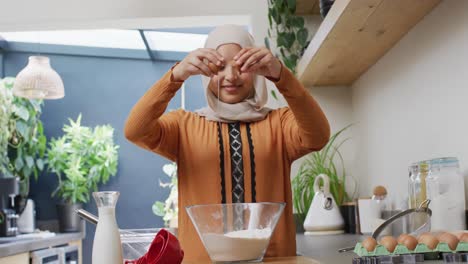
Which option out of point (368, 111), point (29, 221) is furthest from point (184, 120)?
point (29, 221)

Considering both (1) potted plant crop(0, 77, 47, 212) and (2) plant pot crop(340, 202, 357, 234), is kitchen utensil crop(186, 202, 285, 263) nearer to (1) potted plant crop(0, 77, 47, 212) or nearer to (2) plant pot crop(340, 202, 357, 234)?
(2) plant pot crop(340, 202, 357, 234)

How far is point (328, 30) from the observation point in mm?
1931

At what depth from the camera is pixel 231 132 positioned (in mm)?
1614

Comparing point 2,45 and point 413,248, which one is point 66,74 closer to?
point 2,45

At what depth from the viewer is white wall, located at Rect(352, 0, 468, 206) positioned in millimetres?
1604

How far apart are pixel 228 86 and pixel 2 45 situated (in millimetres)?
4696

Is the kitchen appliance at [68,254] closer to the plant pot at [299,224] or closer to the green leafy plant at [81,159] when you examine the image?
the green leafy plant at [81,159]

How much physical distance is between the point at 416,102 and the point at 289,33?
93cm

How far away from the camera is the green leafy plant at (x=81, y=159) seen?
17.2ft

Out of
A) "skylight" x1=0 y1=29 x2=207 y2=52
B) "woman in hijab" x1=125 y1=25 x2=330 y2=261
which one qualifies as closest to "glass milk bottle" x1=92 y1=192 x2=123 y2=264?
"woman in hijab" x1=125 y1=25 x2=330 y2=261

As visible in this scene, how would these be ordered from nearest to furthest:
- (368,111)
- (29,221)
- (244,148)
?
(244,148) < (368,111) < (29,221)

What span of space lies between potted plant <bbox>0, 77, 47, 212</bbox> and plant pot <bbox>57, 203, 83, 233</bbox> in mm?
406

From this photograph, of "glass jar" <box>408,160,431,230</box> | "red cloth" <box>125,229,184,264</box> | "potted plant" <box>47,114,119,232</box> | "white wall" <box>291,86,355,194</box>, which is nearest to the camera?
"red cloth" <box>125,229,184,264</box>

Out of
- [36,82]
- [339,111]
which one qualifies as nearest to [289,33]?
[339,111]
